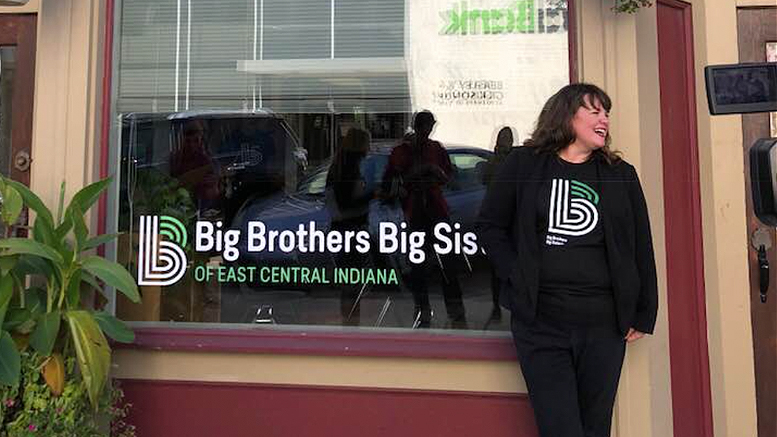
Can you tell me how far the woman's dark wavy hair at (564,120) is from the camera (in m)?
2.58

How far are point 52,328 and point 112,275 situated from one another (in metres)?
0.29

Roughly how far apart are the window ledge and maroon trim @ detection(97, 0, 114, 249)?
55cm

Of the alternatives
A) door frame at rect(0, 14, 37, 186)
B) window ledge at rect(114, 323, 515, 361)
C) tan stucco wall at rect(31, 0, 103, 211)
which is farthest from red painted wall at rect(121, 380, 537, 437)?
door frame at rect(0, 14, 37, 186)

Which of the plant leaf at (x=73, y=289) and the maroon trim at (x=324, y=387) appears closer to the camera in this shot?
the plant leaf at (x=73, y=289)

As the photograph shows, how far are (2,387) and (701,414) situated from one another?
293cm

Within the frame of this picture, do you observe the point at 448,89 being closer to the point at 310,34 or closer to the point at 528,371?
the point at 310,34

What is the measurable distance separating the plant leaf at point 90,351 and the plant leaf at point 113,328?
6 centimetres

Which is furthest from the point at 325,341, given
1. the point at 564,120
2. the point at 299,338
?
the point at 564,120

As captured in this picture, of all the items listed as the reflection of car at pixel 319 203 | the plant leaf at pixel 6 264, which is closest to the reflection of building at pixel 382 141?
the reflection of car at pixel 319 203


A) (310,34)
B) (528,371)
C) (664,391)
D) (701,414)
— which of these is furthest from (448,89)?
(701,414)

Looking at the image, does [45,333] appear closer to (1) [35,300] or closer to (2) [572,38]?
(1) [35,300]

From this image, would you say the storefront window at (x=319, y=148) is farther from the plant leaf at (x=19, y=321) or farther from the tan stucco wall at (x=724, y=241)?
the tan stucco wall at (x=724, y=241)

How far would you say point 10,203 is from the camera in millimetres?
2652

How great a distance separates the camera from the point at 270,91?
334cm
